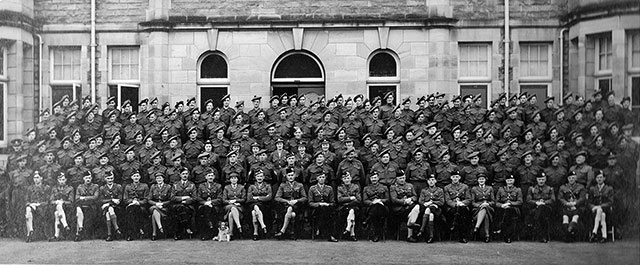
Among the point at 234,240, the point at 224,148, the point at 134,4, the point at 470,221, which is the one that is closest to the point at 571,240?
the point at 470,221

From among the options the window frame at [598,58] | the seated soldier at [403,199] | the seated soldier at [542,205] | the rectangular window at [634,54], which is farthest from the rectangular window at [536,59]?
the seated soldier at [403,199]

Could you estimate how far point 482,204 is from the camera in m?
4.62

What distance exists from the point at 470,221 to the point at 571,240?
0.91 metres

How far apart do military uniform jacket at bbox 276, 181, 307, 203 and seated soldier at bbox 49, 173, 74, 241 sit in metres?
1.74

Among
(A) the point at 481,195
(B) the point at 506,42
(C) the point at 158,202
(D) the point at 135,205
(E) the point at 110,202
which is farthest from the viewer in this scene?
(A) the point at 481,195

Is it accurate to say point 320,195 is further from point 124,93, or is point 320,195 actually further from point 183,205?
point 124,93

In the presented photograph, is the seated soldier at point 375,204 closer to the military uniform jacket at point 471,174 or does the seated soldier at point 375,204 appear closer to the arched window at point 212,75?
the military uniform jacket at point 471,174

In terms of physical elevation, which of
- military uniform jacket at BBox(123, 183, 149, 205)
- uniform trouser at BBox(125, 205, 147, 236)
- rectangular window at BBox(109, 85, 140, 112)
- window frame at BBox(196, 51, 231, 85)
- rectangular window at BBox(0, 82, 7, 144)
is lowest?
uniform trouser at BBox(125, 205, 147, 236)

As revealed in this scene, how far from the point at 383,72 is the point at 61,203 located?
6.78ft

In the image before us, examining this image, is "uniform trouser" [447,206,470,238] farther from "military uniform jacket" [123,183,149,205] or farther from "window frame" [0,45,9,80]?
"window frame" [0,45,9,80]

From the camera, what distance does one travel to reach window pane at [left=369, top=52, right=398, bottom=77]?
4.15 metres

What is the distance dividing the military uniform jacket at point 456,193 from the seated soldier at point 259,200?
1332 mm

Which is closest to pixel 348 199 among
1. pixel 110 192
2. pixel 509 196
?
pixel 509 196

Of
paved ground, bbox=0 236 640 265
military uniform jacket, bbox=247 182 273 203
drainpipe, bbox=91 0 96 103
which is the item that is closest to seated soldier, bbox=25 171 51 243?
paved ground, bbox=0 236 640 265
